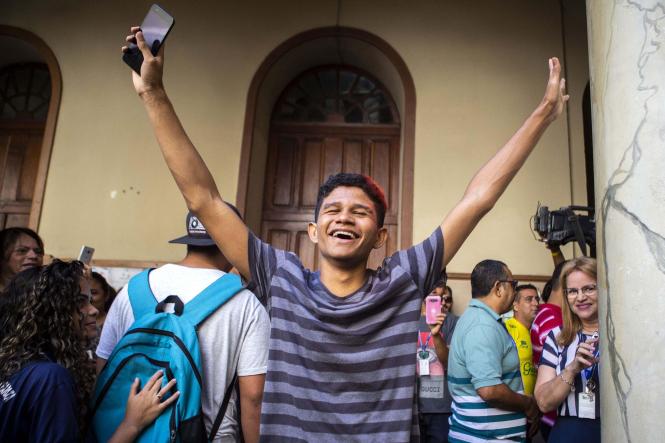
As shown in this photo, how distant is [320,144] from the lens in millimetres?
6469

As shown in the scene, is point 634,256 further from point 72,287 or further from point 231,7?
point 231,7

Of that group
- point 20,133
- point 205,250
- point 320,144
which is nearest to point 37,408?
point 205,250

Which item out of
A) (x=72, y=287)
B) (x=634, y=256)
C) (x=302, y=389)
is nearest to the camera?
(x=302, y=389)

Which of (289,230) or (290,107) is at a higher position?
(290,107)

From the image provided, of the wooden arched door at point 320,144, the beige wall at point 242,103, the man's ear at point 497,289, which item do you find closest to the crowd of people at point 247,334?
the man's ear at point 497,289

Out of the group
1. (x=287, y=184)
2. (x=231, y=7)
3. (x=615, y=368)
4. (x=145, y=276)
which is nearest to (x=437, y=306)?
(x=615, y=368)

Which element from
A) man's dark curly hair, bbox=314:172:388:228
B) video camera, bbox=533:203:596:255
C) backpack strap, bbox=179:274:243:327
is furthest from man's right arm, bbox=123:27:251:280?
video camera, bbox=533:203:596:255

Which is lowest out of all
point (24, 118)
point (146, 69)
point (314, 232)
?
point (314, 232)

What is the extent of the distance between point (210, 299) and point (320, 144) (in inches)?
185

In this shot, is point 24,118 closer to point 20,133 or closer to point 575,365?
point 20,133

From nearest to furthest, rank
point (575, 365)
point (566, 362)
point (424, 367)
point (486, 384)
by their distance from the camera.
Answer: point (575, 365) → point (566, 362) → point (486, 384) → point (424, 367)

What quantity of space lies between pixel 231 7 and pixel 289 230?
2.60 meters

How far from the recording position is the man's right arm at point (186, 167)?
153 cm

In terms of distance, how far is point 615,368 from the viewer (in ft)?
5.57
